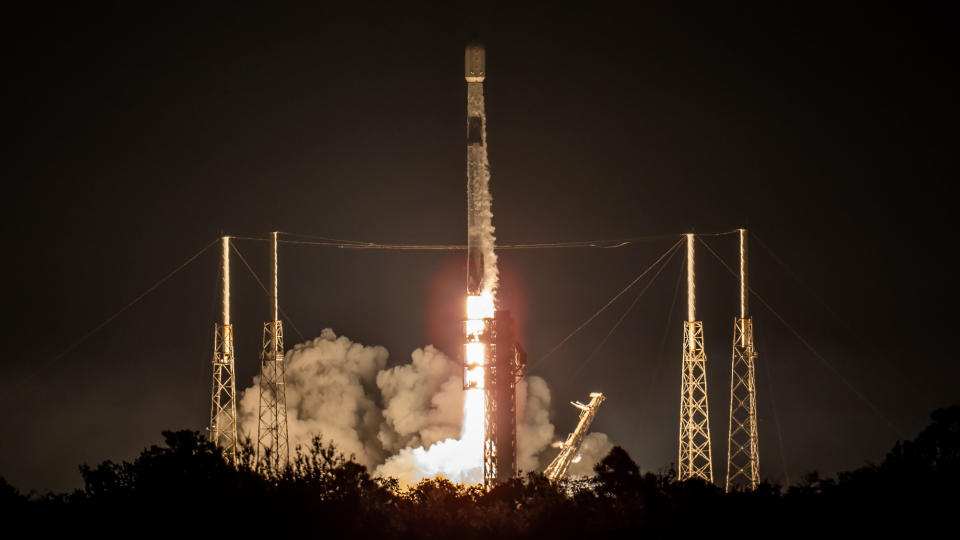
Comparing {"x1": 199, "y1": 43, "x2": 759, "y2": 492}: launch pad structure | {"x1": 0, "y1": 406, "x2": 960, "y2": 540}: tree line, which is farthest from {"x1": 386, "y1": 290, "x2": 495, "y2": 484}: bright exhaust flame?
{"x1": 0, "y1": 406, "x2": 960, "y2": 540}: tree line

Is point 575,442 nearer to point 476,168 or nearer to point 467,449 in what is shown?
point 467,449

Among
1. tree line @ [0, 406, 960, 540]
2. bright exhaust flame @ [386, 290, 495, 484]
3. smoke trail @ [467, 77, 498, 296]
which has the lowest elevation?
tree line @ [0, 406, 960, 540]

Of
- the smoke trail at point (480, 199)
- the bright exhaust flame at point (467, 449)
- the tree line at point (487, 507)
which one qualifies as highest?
the smoke trail at point (480, 199)

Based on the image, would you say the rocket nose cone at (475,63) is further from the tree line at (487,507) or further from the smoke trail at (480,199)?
the tree line at (487,507)

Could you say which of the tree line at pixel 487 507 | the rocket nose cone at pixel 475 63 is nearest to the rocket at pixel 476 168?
the rocket nose cone at pixel 475 63

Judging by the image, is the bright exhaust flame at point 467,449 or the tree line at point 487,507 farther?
the bright exhaust flame at point 467,449

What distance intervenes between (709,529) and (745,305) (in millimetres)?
23847

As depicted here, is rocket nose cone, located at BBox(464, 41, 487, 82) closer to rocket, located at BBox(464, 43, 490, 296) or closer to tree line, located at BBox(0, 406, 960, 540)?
rocket, located at BBox(464, 43, 490, 296)

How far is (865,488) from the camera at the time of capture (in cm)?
4750

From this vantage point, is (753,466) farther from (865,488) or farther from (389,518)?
(389,518)

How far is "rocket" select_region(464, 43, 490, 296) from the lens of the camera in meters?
77.8

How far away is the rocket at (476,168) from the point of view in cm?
7781

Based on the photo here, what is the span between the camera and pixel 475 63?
77.5 m

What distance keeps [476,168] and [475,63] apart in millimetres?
5339
